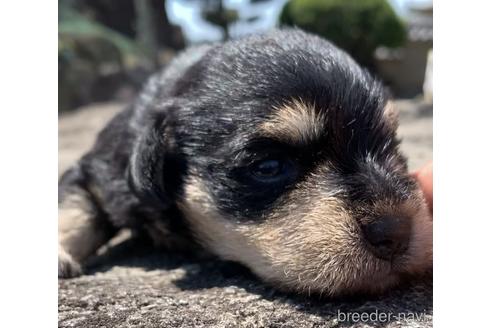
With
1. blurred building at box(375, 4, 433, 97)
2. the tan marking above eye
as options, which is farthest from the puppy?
blurred building at box(375, 4, 433, 97)

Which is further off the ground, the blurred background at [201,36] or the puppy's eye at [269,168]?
the blurred background at [201,36]

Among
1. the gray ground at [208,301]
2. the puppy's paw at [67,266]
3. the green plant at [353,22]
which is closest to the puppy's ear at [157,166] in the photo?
the gray ground at [208,301]

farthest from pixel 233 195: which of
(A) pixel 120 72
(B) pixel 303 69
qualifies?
(A) pixel 120 72

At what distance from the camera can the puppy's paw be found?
3.27m

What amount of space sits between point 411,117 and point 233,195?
4.56 feet

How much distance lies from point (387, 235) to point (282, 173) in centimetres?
56

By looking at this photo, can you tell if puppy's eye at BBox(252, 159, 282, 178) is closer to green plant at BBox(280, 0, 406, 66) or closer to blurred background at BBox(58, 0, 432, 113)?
blurred background at BBox(58, 0, 432, 113)

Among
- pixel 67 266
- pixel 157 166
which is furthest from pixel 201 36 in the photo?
pixel 67 266

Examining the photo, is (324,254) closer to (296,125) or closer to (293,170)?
(293,170)

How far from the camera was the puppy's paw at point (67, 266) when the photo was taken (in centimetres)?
327

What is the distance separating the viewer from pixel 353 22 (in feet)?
15.6

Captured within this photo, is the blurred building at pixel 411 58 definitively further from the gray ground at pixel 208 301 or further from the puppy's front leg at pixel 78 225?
the puppy's front leg at pixel 78 225

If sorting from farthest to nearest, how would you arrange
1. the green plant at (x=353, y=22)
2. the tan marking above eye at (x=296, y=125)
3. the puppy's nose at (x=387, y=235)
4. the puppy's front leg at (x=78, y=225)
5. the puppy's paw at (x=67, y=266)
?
1. the green plant at (x=353, y=22)
2. the puppy's front leg at (x=78, y=225)
3. the puppy's paw at (x=67, y=266)
4. the tan marking above eye at (x=296, y=125)
5. the puppy's nose at (x=387, y=235)
